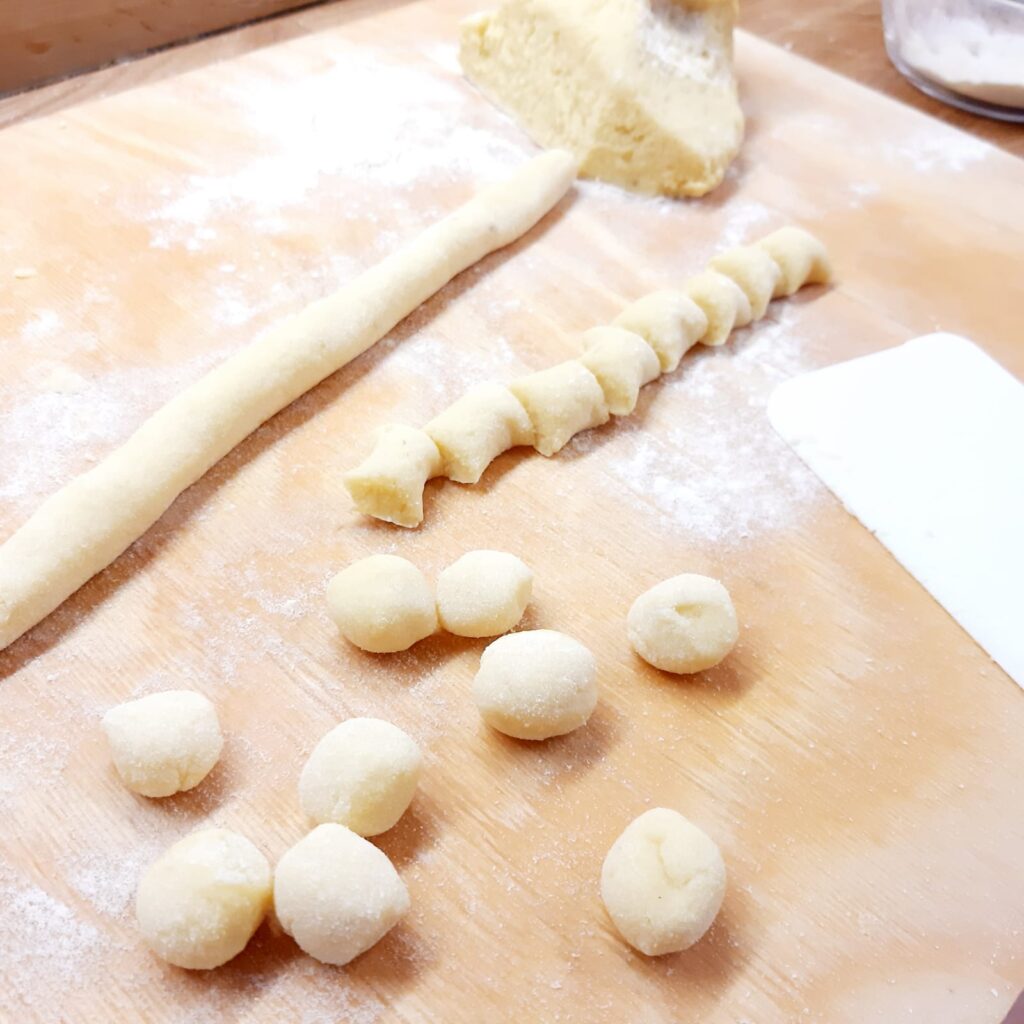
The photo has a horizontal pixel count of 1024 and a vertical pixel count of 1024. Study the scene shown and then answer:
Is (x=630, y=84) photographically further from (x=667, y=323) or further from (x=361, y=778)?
(x=361, y=778)

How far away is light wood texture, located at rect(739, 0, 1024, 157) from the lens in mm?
2471

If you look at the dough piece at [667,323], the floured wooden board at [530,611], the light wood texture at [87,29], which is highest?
the light wood texture at [87,29]

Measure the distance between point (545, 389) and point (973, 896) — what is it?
86 centimetres

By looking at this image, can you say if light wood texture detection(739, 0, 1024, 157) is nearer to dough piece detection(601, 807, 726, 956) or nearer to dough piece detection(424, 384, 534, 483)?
dough piece detection(424, 384, 534, 483)

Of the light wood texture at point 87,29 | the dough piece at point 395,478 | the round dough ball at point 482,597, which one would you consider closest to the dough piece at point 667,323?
the dough piece at point 395,478

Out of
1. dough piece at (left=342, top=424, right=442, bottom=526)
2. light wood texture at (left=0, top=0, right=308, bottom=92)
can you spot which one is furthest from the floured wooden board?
light wood texture at (left=0, top=0, right=308, bottom=92)

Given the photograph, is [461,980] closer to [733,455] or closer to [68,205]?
[733,455]

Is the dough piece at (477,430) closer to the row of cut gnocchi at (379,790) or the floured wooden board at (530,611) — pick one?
the floured wooden board at (530,611)

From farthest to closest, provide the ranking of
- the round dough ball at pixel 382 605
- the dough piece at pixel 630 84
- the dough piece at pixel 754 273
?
the dough piece at pixel 630 84, the dough piece at pixel 754 273, the round dough ball at pixel 382 605

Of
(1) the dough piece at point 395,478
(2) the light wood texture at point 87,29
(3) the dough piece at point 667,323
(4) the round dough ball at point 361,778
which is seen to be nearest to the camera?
(4) the round dough ball at point 361,778

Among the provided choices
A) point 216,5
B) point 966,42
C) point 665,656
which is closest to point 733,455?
point 665,656

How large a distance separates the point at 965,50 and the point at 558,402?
166cm

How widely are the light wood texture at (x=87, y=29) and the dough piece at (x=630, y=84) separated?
0.77 m

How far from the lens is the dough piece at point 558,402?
151 cm
